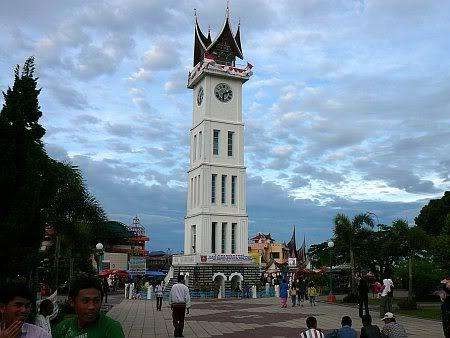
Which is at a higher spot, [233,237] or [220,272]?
[233,237]

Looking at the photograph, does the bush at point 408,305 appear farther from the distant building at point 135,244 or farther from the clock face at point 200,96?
the distant building at point 135,244

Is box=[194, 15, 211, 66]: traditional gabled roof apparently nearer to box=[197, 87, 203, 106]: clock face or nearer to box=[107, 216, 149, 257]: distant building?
box=[197, 87, 203, 106]: clock face

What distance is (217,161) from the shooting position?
49.9m

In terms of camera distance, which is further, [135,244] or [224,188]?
[135,244]

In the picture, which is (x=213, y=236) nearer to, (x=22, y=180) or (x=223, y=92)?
(x=223, y=92)

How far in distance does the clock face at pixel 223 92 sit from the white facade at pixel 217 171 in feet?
0.99

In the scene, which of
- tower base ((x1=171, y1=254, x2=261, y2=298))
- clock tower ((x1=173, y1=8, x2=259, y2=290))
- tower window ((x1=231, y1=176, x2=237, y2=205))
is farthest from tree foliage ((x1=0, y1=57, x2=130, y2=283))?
tower window ((x1=231, y1=176, x2=237, y2=205))

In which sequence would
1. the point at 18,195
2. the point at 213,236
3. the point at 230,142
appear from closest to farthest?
the point at 18,195 < the point at 213,236 < the point at 230,142

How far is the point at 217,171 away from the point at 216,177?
59 centimetres

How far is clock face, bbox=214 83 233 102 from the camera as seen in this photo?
51.9 meters

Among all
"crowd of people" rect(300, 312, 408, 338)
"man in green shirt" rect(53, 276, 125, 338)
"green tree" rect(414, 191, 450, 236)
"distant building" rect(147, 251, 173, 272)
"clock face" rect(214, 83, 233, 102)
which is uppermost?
"clock face" rect(214, 83, 233, 102)

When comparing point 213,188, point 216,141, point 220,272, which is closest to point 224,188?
point 213,188

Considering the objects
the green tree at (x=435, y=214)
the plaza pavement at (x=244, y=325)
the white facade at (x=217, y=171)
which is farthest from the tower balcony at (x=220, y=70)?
the plaza pavement at (x=244, y=325)

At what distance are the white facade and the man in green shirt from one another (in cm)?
4394
